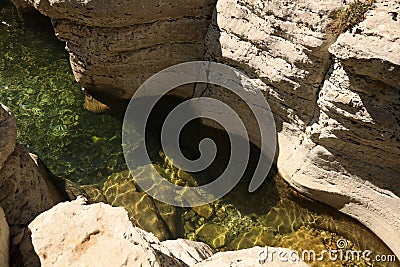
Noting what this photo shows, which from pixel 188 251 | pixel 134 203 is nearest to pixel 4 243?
pixel 188 251

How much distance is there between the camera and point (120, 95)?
8.97 meters

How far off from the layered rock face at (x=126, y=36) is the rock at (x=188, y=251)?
3.88 metres

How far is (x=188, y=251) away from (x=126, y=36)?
4.21m

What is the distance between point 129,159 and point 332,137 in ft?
13.9

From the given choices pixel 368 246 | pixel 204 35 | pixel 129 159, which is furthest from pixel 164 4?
pixel 368 246

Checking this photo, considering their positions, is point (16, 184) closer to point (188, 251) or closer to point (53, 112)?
point (188, 251)

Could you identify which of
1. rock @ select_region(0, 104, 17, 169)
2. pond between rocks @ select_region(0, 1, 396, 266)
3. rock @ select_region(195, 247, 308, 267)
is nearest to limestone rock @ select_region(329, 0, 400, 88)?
rock @ select_region(195, 247, 308, 267)

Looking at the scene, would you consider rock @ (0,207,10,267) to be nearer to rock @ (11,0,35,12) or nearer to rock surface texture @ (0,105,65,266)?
rock surface texture @ (0,105,65,266)

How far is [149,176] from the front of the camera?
8.27m

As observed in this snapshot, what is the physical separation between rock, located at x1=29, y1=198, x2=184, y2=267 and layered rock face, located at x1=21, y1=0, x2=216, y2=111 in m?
3.98

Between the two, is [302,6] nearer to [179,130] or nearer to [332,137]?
[332,137]

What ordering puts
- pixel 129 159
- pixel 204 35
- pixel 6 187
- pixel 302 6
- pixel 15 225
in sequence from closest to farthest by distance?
1. pixel 15 225
2. pixel 6 187
3. pixel 302 6
4. pixel 204 35
5. pixel 129 159

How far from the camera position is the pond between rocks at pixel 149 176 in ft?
24.5

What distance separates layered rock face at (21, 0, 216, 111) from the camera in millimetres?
7059
